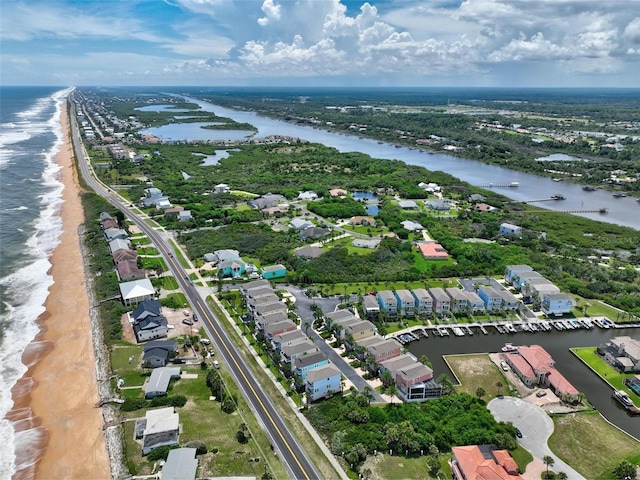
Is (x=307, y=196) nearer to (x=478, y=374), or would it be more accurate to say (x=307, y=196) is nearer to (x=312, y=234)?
(x=312, y=234)

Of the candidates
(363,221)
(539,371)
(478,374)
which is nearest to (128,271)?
(363,221)

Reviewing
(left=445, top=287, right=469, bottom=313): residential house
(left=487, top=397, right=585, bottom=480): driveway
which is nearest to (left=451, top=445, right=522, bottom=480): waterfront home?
(left=487, top=397, right=585, bottom=480): driveway

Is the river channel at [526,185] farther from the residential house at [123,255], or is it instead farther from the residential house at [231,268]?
the residential house at [123,255]

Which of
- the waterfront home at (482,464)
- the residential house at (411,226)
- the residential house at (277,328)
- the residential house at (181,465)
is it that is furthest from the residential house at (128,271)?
the residential house at (411,226)

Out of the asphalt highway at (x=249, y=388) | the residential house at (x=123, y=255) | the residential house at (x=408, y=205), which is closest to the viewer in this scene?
the asphalt highway at (x=249, y=388)

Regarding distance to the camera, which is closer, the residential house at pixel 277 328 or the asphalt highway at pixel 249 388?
the asphalt highway at pixel 249 388

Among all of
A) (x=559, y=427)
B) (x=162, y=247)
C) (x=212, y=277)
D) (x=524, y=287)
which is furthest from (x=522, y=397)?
(x=162, y=247)

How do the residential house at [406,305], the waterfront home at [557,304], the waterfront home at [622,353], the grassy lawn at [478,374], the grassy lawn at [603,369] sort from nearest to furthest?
the grassy lawn at [478,374], the grassy lawn at [603,369], the waterfront home at [622,353], the residential house at [406,305], the waterfront home at [557,304]

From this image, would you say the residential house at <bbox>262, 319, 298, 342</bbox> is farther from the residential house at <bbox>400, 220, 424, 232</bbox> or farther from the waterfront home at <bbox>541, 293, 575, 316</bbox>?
the residential house at <bbox>400, 220, 424, 232</bbox>
